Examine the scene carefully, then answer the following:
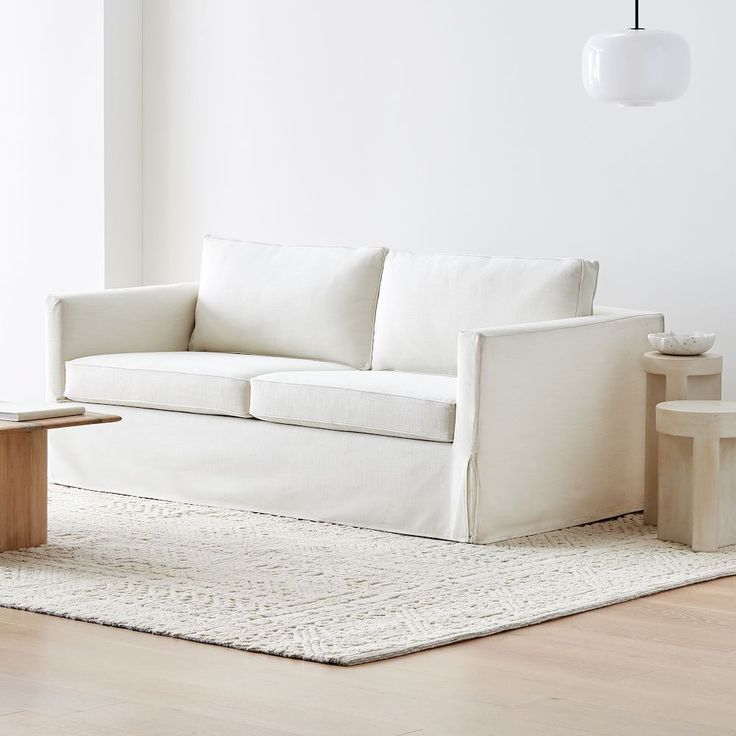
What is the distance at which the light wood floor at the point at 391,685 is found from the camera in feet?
8.57

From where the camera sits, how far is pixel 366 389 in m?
4.33

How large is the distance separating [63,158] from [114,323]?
159 cm

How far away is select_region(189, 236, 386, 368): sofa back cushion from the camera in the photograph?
506 cm

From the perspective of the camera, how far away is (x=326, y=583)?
365 cm

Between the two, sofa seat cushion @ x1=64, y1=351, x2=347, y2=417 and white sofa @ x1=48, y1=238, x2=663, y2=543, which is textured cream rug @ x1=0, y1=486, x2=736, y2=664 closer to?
white sofa @ x1=48, y1=238, x2=663, y2=543

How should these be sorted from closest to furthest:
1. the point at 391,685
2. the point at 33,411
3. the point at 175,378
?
the point at 391,685
the point at 33,411
the point at 175,378

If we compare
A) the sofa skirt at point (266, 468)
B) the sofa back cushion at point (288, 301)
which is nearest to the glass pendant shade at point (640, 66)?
the sofa back cushion at point (288, 301)

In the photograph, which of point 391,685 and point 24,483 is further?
point 24,483

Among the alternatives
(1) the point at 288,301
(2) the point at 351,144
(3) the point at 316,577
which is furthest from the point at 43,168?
(3) the point at 316,577

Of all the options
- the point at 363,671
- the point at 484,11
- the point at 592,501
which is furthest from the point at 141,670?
the point at 484,11

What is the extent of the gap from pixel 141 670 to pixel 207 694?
21cm

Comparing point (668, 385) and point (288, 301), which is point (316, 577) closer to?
point (668, 385)

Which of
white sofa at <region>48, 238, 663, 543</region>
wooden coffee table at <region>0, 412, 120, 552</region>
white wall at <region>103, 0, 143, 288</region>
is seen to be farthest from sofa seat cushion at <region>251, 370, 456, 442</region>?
white wall at <region>103, 0, 143, 288</region>

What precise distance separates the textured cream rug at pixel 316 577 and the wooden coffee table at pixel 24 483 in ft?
0.25
